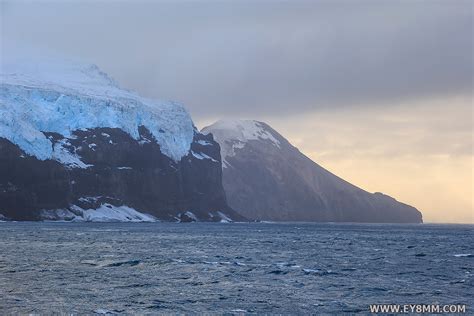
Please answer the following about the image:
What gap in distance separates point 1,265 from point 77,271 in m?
10.00

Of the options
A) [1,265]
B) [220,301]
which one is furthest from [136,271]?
[220,301]

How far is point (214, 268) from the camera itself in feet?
267

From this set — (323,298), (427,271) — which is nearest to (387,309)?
(323,298)

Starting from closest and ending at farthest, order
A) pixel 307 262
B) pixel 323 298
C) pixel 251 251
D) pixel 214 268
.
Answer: pixel 323 298 < pixel 214 268 < pixel 307 262 < pixel 251 251

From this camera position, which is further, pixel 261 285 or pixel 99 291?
pixel 261 285

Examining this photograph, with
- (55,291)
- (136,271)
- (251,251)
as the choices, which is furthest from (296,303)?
(251,251)

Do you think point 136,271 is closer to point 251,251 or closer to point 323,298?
point 323,298

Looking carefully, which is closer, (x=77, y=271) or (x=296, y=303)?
(x=296, y=303)

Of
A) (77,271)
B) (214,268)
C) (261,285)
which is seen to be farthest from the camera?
(214,268)

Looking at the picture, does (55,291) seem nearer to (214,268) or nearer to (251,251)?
(214,268)

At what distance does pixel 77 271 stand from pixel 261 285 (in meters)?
20.6

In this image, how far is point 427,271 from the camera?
269 ft

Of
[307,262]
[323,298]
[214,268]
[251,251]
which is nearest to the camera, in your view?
[323,298]

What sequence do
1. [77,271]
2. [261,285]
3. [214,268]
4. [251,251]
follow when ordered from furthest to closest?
[251,251] → [214,268] → [77,271] → [261,285]
